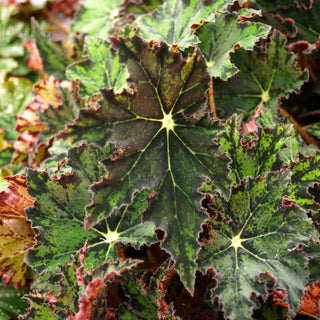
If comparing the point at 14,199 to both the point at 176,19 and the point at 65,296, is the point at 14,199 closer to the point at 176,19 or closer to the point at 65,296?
the point at 65,296

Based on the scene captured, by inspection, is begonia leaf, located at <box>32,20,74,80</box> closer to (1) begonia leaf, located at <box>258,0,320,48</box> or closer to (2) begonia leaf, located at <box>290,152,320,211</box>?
(1) begonia leaf, located at <box>258,0,320,48</box>

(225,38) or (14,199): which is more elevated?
(225,38)

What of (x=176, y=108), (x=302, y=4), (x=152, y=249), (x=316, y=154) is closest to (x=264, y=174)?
(x=316, y=154)

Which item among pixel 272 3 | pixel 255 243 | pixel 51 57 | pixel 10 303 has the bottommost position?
pixel 10 303

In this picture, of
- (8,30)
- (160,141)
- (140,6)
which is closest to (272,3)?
(140,6)

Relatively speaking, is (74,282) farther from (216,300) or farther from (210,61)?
(210,61)

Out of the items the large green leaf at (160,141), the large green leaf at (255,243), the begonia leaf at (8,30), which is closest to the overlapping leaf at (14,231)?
the large green leaf at (160,141)
